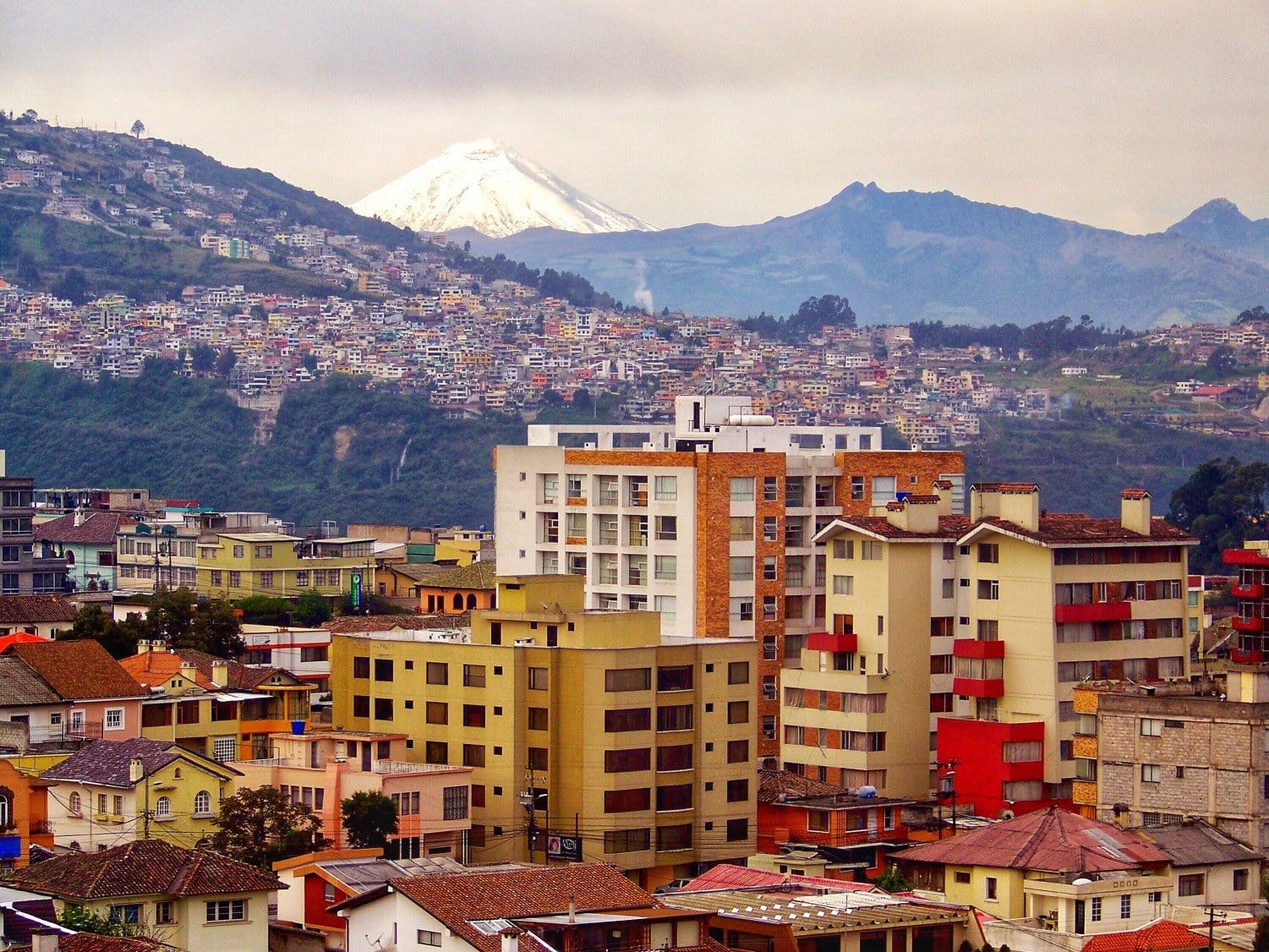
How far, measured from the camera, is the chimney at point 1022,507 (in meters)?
54.5

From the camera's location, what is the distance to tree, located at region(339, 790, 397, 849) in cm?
4381

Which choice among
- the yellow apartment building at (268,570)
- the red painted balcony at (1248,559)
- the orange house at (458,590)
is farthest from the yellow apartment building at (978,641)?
the yellow apartment building at (268,570)

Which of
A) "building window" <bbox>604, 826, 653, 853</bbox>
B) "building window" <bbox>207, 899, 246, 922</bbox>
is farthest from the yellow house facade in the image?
"building window" <bbox>207, 899, 246, 922</bbox>

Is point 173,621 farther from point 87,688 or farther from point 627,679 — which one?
point 627,679

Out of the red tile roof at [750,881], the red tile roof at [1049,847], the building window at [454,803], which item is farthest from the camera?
the building window at [454,803]

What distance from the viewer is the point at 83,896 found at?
3456 centimetres

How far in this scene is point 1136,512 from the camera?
56344 millimetres

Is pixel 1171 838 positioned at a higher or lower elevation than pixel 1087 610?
lower

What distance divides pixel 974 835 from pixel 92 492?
8912 cm

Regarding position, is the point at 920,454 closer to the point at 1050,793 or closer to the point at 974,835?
the point at 1050,793

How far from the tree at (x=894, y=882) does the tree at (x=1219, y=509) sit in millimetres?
72782

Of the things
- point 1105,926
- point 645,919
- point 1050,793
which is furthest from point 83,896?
point 1050,793

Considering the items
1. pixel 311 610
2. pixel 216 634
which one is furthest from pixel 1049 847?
pixel 311 610

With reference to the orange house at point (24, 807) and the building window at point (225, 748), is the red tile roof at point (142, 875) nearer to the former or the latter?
the orange house at point (24, 807)
